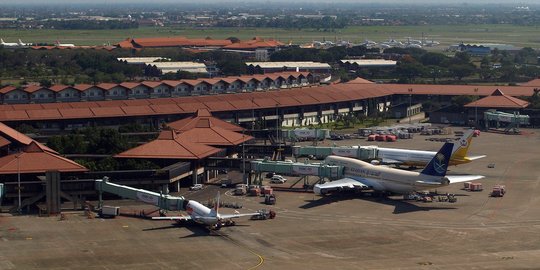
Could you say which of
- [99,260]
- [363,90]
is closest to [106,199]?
[99,260]

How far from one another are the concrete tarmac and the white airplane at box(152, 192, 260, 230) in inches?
26.4

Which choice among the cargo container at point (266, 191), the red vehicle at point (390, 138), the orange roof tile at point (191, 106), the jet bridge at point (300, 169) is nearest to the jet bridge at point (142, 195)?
the cargo container at point (266, 191)

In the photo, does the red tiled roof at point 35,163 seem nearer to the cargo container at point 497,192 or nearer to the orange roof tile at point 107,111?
the cargo container at point 497,192

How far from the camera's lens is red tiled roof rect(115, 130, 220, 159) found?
9075 centimetres

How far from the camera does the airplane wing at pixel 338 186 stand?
83887 mm

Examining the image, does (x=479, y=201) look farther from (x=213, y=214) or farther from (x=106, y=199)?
(x=106, y=199)

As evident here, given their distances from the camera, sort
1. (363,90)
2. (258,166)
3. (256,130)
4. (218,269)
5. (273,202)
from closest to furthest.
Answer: (218,269) < (273,202) < (258,166) < (256,130) < (363,90)

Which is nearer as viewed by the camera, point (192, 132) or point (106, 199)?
point (106, 199)

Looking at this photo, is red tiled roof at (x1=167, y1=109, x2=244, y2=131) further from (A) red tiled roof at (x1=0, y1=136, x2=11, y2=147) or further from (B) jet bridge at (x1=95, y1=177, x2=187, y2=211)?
(B) jet bridge at (x1=95, y1=177, x2=187, y2=211)

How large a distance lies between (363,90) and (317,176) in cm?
6173

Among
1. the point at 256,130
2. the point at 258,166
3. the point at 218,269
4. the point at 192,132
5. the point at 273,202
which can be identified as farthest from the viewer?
the point at 256,130

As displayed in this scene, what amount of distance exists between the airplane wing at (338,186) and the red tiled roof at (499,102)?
2253 inches

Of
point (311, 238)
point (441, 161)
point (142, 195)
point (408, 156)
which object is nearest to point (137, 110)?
point (408, 156)

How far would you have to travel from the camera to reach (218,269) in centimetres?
6238
